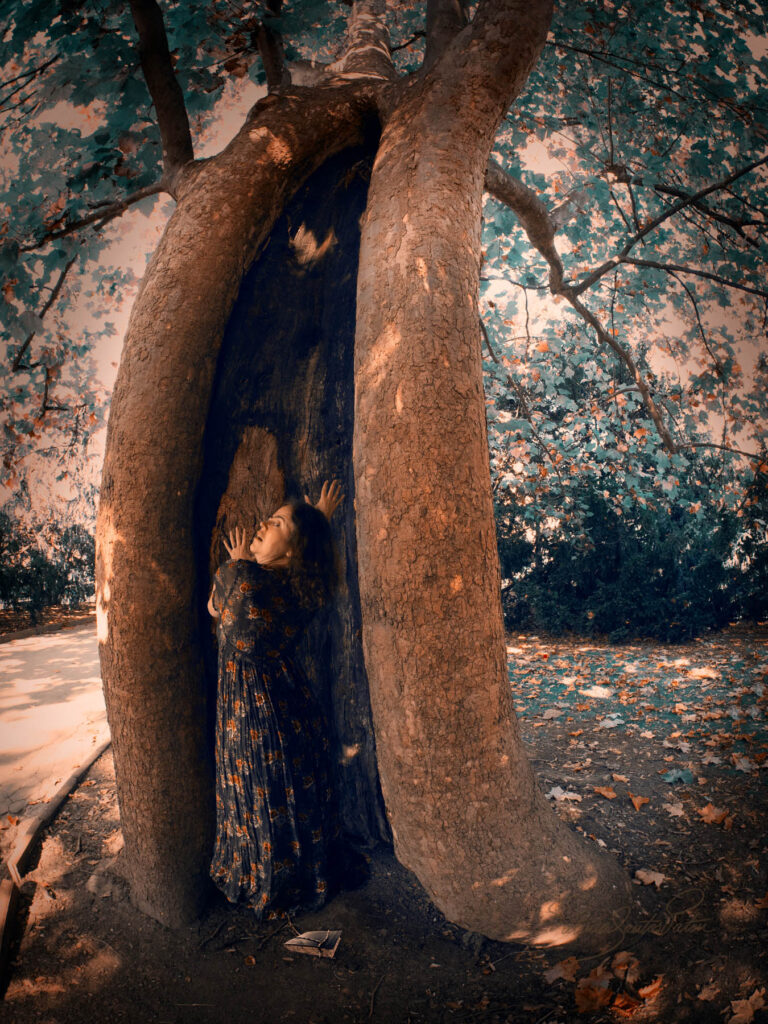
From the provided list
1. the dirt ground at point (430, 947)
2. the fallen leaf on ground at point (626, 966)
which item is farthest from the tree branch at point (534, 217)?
the fallen leaf on ground at point (626, 966)

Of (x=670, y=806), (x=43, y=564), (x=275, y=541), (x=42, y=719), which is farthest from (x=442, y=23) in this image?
(x=43, y=564)

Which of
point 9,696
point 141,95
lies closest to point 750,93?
point 141,95

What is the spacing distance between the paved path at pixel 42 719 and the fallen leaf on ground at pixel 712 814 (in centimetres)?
422

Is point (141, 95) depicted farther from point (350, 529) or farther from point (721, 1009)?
point (721, 1009)

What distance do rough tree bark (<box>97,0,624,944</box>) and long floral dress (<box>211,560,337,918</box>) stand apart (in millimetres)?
170

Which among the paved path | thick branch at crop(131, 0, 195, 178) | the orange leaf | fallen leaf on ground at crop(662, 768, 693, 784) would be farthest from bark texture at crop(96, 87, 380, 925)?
fallen leaf on ground at crop(662, 768, 693, 784)

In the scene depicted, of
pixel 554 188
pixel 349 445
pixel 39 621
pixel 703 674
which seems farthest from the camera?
pixel 39 621

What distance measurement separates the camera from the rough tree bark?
2.20 m

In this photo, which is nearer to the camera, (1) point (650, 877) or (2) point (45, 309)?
(1) point (650, 877)

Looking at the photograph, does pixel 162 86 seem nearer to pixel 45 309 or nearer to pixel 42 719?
pixel 45 309

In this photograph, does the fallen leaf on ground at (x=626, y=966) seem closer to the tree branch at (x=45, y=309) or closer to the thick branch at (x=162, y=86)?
the thick branch at (x=162, y=86)

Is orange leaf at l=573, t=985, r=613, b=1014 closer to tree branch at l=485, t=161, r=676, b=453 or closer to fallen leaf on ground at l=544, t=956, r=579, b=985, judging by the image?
fallen leaf on ground at l=544, t=956, r=579, b=985

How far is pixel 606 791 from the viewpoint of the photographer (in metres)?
3.68

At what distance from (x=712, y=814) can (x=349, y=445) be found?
10.1 feet
